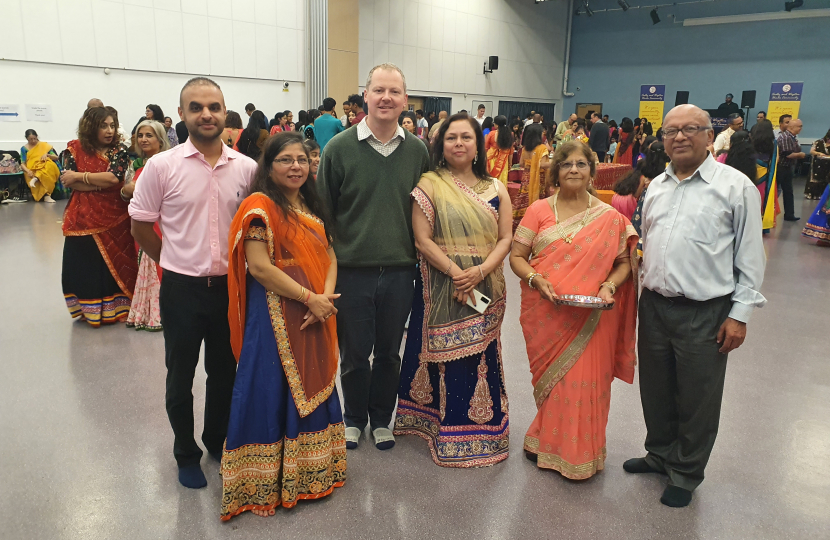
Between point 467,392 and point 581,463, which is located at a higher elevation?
point 467,392

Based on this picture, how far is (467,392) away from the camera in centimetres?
241

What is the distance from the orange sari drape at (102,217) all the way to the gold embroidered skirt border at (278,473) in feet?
8.31

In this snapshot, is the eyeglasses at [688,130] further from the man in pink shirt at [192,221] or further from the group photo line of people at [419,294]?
the man in pink shirt at [192,221]

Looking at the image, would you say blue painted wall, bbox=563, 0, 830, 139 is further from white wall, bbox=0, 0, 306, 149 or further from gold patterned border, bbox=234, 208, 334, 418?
gold patterned border, bbox=234, 208, 334, 418

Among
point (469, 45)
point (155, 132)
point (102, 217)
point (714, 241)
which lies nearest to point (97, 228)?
point (102, 217)

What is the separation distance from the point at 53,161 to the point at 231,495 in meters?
9.24

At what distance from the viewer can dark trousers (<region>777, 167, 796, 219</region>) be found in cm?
824

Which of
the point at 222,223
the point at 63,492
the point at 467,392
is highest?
the point at 222,223

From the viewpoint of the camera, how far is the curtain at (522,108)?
17734mm

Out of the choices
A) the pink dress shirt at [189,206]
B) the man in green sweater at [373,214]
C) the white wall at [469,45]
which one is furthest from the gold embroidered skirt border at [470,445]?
the white wall at [469,45]

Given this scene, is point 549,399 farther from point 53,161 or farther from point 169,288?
point 53,161

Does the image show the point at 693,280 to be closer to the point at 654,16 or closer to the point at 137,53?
the point at 137,53

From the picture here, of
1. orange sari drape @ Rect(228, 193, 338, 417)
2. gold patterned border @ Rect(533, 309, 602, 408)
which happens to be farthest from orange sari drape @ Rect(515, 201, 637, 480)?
orange sari drape @ Rect(228, 193, 338, 417)

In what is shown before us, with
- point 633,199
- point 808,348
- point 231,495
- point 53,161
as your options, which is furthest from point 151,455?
point 53,161
